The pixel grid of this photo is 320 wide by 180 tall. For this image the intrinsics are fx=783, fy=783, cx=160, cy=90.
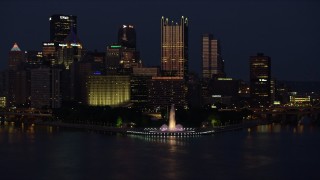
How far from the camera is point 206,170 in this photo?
36.2 metres

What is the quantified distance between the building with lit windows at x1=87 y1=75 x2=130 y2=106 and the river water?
4030cm

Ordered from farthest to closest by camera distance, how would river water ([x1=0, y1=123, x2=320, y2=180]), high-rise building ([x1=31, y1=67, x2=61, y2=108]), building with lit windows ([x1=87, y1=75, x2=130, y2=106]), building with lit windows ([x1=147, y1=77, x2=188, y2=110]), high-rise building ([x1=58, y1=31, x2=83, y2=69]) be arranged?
high-rise building ([x1=58, y1=31, x2=83, y2=69]) → building with lit windows ([x1=147, y1=77, x2=188, y2=110]) → building with lit windows ([x1=87, y1=75, x2=130, y2=106]) → high-rise building ([x1=31, y1=67, x2=61, y2=108]) → river water ([x1=0, y1=123, x2=320, y2=180])

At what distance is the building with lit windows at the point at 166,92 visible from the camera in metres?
98.2

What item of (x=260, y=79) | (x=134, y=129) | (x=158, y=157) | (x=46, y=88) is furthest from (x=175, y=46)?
(x=158, y=157)

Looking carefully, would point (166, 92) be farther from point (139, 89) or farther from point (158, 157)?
point (158, 157)

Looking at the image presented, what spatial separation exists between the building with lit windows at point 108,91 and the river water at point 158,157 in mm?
40296

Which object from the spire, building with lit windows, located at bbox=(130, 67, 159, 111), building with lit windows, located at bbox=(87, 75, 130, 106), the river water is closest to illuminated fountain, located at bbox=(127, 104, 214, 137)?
the river water

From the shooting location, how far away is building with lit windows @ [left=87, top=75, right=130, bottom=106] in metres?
95.9

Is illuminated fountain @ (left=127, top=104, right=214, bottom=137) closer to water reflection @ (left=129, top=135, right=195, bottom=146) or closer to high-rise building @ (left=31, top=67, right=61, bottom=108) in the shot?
water reflection @ (left=129, top=135, right=195, bottom=146)

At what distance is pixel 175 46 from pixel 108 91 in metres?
25.9

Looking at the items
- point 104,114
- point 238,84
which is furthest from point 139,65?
point 104,114

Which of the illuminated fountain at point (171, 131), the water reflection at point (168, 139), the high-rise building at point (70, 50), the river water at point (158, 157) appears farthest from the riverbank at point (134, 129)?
the high-rise building at point (70, 50)

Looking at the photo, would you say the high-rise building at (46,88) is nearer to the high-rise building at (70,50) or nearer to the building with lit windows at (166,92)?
the building with lit windows at (166,92)

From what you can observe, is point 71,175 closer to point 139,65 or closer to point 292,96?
point 139,65
